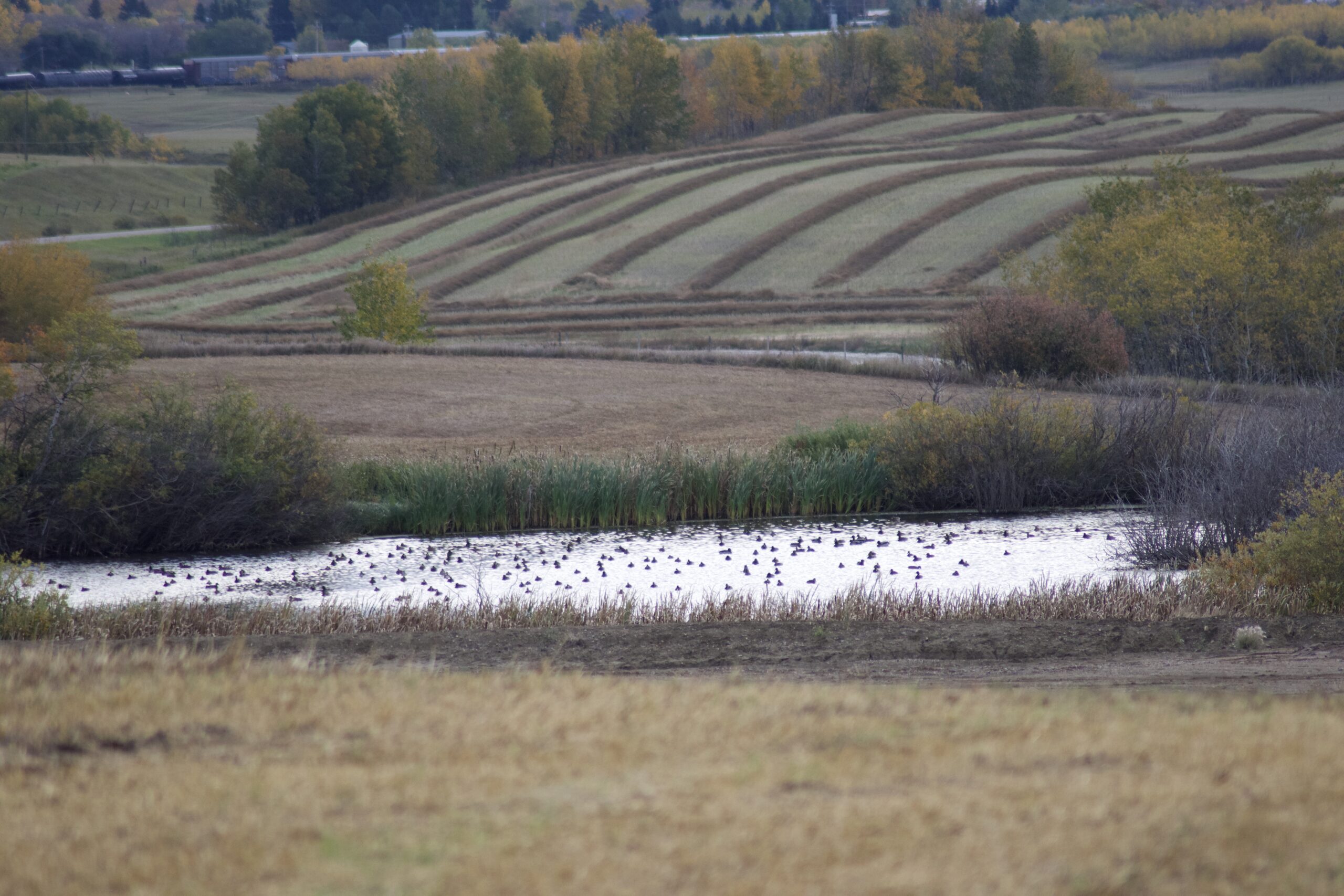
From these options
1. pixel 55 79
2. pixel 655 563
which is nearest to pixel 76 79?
pixel 55 79

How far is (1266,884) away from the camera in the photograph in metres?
5.62

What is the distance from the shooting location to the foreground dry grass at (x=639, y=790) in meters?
5.60

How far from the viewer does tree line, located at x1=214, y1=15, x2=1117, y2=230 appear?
3863 inches

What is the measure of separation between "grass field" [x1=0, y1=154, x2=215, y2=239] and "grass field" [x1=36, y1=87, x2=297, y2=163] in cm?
2381

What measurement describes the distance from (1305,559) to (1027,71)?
406 feet

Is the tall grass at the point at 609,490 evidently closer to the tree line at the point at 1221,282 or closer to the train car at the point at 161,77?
the tree line at the point at 1221,282

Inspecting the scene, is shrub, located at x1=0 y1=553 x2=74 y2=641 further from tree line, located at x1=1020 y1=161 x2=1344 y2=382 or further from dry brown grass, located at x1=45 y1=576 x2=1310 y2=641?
tree line, located at x1=1020 y1=161 x2=1344 y2=382

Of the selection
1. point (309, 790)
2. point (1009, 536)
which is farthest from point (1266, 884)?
point (1009, 536)

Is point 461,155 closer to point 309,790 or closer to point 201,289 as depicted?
point 201,289

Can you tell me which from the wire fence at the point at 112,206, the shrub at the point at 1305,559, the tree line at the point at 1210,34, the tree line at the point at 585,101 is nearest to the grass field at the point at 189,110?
the wire fence at the point at 112,206

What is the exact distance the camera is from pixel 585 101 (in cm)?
11462

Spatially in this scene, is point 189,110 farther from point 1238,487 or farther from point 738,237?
point 1238,487

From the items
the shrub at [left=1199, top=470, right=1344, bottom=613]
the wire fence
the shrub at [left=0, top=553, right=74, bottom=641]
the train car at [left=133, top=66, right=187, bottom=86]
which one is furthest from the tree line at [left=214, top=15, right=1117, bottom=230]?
the shrub at [left=1199, top=470, right=1344, bottom=613]

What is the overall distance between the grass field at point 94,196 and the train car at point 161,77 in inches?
2827
